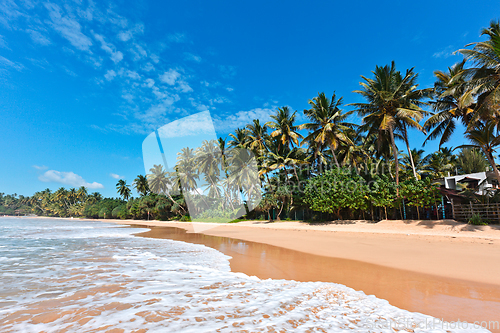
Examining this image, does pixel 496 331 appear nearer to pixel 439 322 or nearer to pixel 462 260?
pixel 439 322

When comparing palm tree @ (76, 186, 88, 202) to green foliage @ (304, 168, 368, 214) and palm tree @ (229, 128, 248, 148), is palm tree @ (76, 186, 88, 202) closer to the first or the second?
palm tree @ (229, 128, 248, 148)

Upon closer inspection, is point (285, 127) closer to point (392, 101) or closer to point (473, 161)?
point (392, 101)

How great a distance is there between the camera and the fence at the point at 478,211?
38.1ft

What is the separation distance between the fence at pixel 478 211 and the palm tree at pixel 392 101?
4135 mm

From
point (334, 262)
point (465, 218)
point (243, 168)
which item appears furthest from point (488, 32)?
point (243, 168)

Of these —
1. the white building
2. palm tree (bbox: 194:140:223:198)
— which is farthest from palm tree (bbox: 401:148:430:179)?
palm tree (bbox: 194:140:223:198)

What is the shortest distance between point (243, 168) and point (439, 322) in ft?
84.6

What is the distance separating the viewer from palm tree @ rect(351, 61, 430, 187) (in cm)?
1698

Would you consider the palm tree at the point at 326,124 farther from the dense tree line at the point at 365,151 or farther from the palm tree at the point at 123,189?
the palm tree at the point at 123,189

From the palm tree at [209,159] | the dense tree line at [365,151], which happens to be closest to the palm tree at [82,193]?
the dense tree line at [365,151]

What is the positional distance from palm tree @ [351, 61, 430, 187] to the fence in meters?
4.14

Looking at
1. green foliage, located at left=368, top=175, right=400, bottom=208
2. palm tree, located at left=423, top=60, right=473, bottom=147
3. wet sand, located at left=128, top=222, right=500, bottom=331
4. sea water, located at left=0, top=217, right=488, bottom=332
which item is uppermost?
palm tree, located at left=423, top=60, right=473, bottom=147

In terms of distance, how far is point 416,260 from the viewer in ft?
19.8

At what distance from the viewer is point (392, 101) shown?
17422 millimetres
